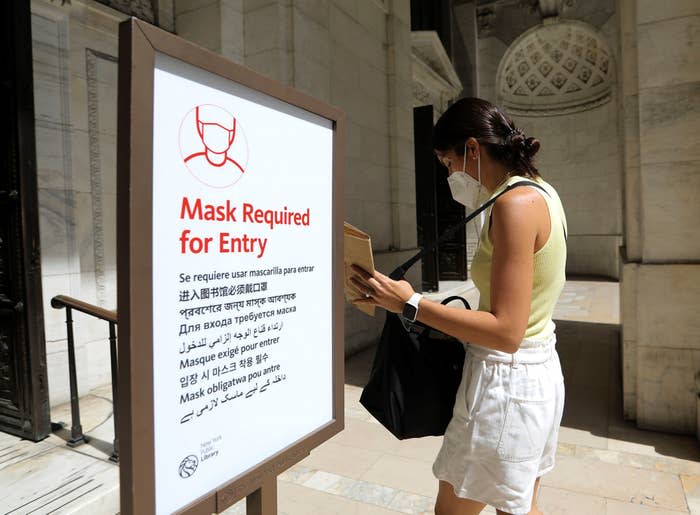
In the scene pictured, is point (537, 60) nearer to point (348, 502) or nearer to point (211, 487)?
point (348, 502)

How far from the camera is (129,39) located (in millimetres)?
902

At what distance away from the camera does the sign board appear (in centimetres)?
94

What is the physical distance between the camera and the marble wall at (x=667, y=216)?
354cm

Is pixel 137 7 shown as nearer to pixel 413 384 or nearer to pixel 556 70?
pixel 413 384

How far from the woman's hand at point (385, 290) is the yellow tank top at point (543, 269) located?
25 centimetres

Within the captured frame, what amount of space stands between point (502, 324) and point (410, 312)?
27 centimetres

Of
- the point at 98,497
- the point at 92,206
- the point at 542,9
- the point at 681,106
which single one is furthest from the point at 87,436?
the point at 542,9

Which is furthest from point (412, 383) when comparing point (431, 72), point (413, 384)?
point (431, 72)

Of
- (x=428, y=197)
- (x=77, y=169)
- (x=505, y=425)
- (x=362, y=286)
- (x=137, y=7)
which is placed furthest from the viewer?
(x=428, y=197)

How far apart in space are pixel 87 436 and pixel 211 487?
117 inches

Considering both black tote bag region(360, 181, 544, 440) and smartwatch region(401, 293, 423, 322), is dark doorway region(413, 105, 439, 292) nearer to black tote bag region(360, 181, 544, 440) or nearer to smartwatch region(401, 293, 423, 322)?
black tote bag region(360, 181, 544, 440)

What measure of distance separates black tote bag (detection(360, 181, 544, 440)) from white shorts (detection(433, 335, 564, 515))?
92 mm

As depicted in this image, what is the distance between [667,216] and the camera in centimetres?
362

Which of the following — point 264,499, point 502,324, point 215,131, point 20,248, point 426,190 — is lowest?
point 264,499
